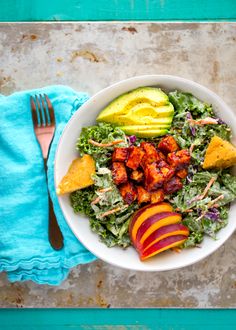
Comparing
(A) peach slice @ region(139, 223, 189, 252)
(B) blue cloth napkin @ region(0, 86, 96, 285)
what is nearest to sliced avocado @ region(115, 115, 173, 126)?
(B) blue cloth napkin @ region(0, 86, 96, 285)

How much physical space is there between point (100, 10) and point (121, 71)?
0.32 meters

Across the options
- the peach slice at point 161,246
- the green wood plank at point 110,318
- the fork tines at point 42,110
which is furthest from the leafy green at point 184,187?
the green wood plank at point 110,318

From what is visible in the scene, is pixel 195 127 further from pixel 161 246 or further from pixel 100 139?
pixel 161 246

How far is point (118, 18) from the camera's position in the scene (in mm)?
2301

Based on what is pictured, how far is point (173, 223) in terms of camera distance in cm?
194

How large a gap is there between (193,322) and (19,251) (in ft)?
3.02

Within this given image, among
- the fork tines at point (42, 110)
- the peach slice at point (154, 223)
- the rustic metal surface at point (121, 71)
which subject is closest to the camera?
the peach slice at point (154, 223)

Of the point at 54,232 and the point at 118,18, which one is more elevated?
the point at 118,18

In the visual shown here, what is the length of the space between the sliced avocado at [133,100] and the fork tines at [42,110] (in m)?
0.25

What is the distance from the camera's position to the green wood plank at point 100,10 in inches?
90.6

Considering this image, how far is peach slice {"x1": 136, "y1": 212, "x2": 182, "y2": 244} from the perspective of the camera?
1.89 metres

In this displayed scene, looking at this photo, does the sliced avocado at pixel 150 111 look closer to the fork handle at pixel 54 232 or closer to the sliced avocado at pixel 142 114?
the sliced avocado at pixel 142 114

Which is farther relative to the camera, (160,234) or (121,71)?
(121,71)

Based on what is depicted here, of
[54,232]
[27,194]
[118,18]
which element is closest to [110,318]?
[54,232]
